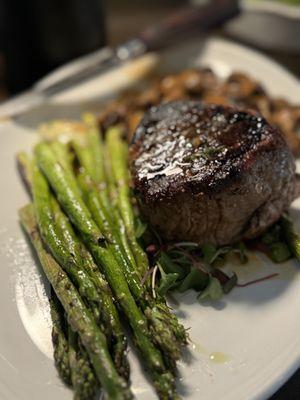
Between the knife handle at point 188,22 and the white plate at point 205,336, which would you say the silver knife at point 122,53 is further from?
the white plate at point 205,336

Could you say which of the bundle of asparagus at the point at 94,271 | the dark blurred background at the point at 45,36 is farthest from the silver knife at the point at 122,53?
the bundle of asparagus at the point at 94,271

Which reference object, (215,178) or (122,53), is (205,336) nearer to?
(215,178)

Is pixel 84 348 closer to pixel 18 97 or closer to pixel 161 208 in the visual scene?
pixel 161 208

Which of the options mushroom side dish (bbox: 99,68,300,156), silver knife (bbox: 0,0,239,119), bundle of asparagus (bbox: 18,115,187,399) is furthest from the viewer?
silver knife (bbox: 0,0,239,119)

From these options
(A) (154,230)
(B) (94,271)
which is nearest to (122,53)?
(A) (154,230)

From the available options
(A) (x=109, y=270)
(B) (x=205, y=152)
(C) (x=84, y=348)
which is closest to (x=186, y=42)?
(B) (x=205, y=152)

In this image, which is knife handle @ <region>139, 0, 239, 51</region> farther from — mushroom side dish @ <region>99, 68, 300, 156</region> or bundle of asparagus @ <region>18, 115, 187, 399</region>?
bundle of asparagus @ <region>18, 115, 187, 399</region>

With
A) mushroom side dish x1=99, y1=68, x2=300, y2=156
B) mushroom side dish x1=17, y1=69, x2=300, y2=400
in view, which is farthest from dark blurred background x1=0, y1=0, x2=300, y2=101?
mushroom side dish x1=17, y1=69, x2=300, y2=400
